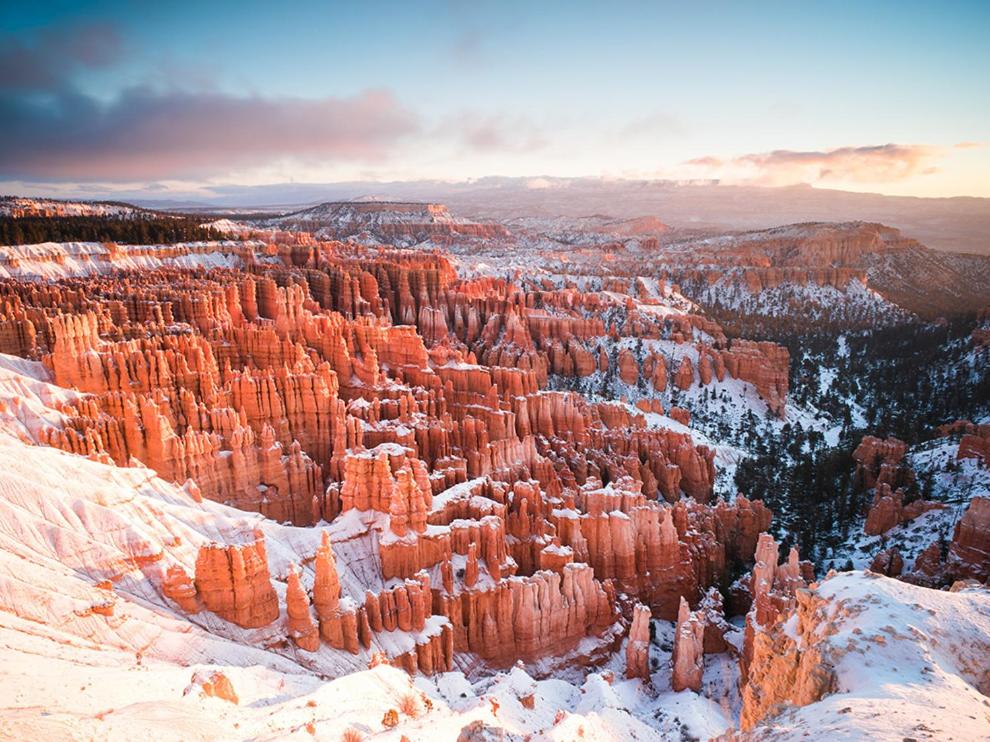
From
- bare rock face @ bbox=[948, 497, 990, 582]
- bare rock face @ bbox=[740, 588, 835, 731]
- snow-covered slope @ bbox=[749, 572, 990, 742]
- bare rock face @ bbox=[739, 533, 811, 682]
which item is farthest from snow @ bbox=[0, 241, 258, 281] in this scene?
bare rock face @ bbox=[948, 497, 990, 582]

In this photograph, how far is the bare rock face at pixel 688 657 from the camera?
21406 millimetres

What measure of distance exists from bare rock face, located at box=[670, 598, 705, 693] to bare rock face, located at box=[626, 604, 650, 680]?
1.00 metres

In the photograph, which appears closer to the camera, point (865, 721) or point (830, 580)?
point (865, 721)

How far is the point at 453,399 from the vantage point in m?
37.4

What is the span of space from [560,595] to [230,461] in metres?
14.7

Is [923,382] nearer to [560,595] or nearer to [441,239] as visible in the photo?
[560,595]

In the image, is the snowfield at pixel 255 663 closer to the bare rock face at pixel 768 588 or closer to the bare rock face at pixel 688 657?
the bare rock face at pixel 688 657

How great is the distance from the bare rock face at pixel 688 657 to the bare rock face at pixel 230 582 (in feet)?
45.6

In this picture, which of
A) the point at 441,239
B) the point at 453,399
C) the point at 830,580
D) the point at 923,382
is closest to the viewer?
the point at 830,580

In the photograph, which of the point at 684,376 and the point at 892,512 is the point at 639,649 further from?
the point at 684,376

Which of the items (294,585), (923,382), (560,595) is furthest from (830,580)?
(923,382)

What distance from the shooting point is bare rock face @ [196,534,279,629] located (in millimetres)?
16844

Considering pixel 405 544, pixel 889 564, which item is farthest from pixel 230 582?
pixel 889 564

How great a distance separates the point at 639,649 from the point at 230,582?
1404 cm
